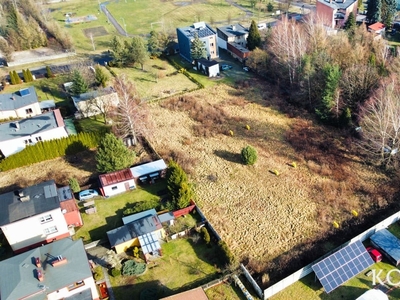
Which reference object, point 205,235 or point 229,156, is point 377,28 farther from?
point 205,235

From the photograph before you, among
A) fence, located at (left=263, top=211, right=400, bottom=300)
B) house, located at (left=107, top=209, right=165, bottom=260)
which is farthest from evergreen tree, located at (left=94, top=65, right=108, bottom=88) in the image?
fence, located at (left=263, top=211, right=400, bottom=300)

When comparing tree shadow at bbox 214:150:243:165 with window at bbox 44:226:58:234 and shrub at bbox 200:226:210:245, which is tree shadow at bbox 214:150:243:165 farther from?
window at bbox 44:226:58:234

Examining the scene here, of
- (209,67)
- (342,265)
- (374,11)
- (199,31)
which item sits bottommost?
(342,265)

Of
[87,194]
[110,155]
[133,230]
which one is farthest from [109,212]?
[110,155]

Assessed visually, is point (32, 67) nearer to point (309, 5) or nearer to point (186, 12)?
point (186, 12)

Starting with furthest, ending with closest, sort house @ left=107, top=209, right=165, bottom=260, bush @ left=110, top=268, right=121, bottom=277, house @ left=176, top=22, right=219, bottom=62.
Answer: house @ left=176, top=22, right=219, bottom=62
house @ left=107, top=209, right=165, bottom=260
bush @ left=110, top=268, right=121, bottom=277

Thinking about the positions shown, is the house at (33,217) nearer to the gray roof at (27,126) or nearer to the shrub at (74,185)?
the shrub at (74,185)
